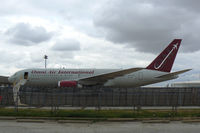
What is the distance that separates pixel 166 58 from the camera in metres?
29.0

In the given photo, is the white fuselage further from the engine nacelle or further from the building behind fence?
the building behind fence

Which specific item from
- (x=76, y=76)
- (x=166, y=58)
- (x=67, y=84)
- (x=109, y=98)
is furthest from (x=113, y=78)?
(x=109, y=98)

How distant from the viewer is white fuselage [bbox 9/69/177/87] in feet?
93.0

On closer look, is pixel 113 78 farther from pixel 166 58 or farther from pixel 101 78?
pixel 166 58

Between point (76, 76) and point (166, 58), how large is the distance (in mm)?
11833

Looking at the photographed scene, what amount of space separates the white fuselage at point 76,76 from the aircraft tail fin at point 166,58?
72cm

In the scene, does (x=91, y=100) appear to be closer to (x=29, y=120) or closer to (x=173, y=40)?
(x=29, y=120)

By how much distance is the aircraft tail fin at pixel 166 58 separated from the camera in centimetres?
2895

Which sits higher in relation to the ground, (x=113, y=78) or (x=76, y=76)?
(x=76, y=76)

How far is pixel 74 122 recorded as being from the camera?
1052 centimetres

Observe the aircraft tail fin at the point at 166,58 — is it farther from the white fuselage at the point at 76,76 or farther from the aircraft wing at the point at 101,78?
the aircraft wing at the point at 101,78

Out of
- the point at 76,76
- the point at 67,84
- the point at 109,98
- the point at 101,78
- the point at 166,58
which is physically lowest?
the point at 109,98

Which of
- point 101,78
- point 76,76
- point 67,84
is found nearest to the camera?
point 67,84

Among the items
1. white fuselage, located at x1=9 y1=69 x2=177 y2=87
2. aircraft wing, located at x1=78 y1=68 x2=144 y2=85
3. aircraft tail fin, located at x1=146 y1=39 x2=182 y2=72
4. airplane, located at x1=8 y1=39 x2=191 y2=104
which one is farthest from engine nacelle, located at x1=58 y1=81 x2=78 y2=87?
aircraft tail fin, located at x1=146 y1=39 x2=182 y2=72
